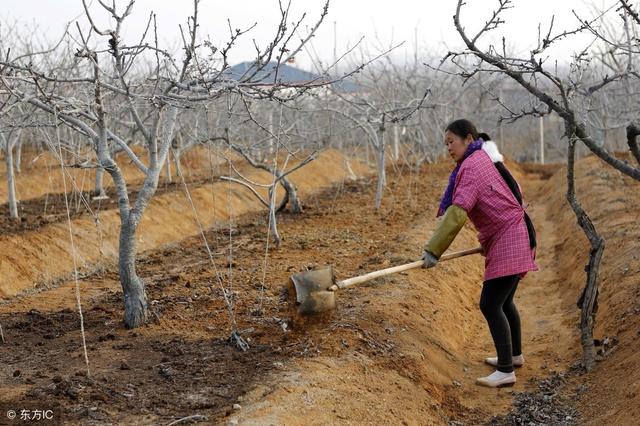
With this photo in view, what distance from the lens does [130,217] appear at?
5129mm

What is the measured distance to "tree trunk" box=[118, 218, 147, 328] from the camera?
517 cm

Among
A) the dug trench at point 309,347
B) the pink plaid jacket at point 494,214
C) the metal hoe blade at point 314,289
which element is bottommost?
the dug trench at point 309,347

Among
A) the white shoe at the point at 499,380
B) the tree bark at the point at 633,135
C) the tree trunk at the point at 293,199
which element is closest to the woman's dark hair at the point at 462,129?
the tree bark at the point at 633,135

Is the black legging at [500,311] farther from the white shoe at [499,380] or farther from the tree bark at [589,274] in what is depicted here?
the tree bark at [589,274]

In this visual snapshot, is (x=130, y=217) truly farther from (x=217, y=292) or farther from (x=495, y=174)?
(x=495, y=174)

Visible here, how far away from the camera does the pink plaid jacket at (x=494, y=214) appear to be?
448 centimetres

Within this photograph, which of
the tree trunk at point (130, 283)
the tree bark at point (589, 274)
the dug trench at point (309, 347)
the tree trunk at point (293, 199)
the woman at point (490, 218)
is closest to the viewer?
the dug trench at point (309, 347)

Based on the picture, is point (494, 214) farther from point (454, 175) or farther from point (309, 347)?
point (309, 347)

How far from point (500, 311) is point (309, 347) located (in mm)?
1247

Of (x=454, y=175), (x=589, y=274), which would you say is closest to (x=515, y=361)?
(x=589, y=274)

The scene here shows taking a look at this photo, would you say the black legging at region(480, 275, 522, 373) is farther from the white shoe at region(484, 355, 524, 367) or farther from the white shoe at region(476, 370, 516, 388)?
the white shoe at region(484, 355, 524, 367)

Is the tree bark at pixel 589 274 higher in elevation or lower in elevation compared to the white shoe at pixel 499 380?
higher

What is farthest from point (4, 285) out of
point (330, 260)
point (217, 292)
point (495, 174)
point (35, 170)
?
point (35, 170)

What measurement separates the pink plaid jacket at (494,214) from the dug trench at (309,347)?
86cm
